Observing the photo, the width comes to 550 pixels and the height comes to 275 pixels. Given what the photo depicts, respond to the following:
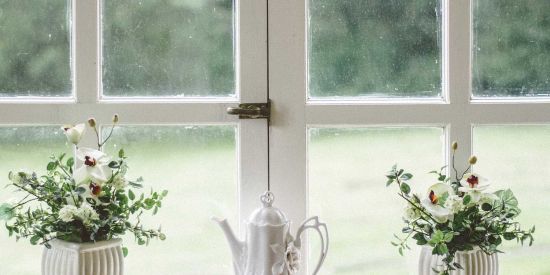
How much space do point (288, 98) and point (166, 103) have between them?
32 centimetres

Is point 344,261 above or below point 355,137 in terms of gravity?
below

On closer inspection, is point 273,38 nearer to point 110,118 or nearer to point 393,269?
point 110,118

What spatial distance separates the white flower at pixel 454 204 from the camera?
1.63 meters

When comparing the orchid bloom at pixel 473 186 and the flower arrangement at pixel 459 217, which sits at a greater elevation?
the orchid bloom at pixel 473 186

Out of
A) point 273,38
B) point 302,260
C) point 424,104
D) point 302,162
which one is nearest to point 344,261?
point 302,260

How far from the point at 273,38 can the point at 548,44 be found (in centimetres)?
76

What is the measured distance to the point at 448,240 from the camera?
5.25 feet

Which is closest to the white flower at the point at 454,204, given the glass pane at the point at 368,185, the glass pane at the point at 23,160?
the glass pane at the point at 368,185

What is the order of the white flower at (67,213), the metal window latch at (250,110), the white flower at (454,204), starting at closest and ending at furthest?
the white flower at (67,213)
the white flower at (454,204)
the metal window latch at (250,110)

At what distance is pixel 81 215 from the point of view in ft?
5.08

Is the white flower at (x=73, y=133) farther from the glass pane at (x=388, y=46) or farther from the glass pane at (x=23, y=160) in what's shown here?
the glass pane at (x=388, y=46)

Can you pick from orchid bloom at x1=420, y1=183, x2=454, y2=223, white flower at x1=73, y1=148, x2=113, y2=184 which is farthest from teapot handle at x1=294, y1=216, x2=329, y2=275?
white flower at x1=73, y1=148, x2=113, y2=184

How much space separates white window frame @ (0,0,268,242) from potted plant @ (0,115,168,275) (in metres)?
0.16

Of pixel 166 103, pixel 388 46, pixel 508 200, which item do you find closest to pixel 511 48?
pixel 388 46
